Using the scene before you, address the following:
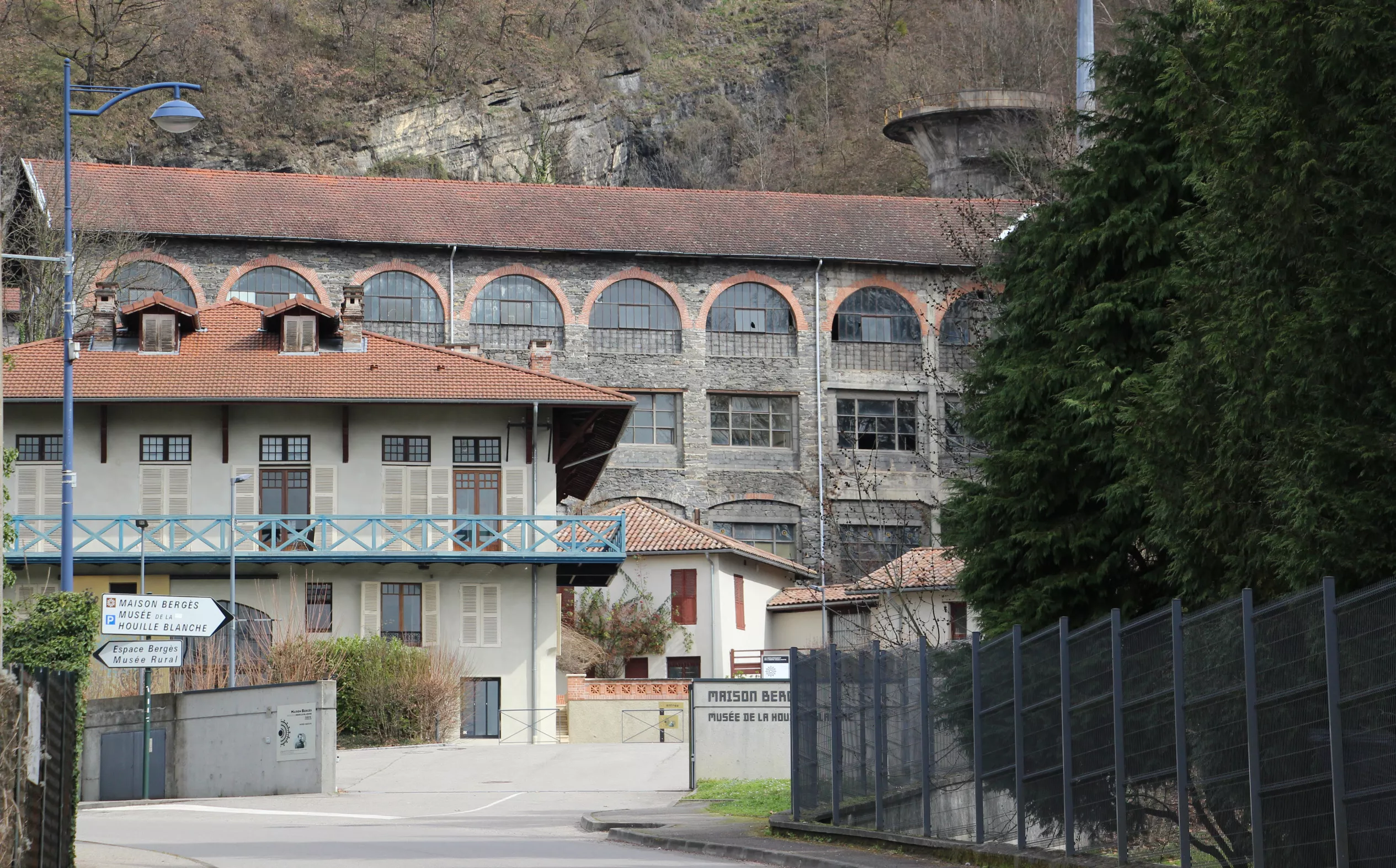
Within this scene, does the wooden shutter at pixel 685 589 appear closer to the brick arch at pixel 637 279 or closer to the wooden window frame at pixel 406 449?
the brick arch at pixel 637 279

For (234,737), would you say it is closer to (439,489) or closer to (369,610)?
(369,610)

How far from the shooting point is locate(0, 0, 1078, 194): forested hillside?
75.6 m

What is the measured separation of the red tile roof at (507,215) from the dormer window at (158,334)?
48.7 feet

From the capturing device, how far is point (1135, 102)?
1560 cm

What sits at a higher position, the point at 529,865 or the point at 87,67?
the point at 87,67

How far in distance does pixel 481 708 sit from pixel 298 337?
30.2 ft

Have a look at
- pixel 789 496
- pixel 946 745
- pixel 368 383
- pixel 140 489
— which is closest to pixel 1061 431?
Result: pixel 946 745

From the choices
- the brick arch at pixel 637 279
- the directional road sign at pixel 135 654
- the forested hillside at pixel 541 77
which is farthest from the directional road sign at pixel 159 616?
the forested hillside at pixel 541 77

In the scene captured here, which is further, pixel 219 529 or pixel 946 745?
pixel 219 529

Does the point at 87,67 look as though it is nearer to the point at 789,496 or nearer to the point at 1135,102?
the point at 789,496

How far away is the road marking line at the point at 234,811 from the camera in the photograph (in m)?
21.7

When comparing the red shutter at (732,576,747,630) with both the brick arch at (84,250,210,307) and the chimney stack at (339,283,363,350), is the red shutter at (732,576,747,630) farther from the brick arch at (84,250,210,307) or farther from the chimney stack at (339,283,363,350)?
the brick arch at (84,250,210,307)

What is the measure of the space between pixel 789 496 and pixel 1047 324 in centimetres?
4383

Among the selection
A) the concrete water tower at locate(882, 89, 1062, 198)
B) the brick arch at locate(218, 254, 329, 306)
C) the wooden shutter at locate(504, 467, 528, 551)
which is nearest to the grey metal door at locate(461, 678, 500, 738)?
the wooden shutter at locate(504, 467, 528, 551)
